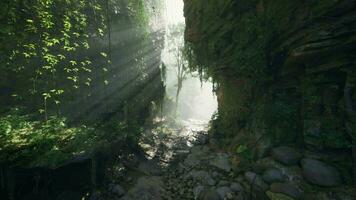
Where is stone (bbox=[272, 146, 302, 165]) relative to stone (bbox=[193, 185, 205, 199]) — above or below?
above

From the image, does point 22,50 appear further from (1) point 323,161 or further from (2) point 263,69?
(1) point 323,161

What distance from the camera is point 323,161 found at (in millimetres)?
7336

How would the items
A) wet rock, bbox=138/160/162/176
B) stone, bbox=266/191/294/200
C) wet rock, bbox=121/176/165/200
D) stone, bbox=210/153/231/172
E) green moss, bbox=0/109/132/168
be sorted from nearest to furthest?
green moss, bbox=0/109/132/168
stone, bbox=266/191/294/200
wet rock, bbox=121/176/165/200
stone, bbox=210/153/231/172
wet rock, bbox=138/160/162/176

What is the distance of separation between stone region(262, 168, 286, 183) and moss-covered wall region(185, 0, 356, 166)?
1.36 m

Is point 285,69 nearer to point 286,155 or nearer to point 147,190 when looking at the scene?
point 286,155

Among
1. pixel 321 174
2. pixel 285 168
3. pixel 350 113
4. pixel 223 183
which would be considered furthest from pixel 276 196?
pixel 350 113

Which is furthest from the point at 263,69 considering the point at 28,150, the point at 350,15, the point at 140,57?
the point at 140,57

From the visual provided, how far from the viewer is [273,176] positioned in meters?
7.47

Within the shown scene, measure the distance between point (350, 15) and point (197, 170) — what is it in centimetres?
794

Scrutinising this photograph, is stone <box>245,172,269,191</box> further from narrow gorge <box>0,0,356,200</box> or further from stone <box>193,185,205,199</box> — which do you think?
stone <box>193,185,205,199</box>

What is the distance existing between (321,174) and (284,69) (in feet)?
14.5

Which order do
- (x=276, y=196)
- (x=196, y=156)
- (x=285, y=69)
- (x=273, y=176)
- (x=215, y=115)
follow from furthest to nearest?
(x=215, y=115) < (x=196, y=156) < (x=285, y=69) < (x=273, y=176) < (x=276, y=196)

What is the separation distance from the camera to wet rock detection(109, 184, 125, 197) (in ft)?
25.2

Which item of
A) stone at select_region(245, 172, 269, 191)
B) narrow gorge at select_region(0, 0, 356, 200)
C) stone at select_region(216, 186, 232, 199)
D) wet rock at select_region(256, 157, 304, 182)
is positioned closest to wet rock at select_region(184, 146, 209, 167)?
narrow gorge at select_region(0, 0, 356, 200)
